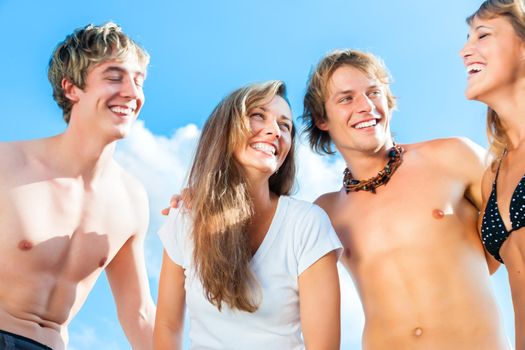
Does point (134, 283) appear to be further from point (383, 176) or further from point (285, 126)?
point (383, 176)

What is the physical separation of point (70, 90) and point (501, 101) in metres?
3.33

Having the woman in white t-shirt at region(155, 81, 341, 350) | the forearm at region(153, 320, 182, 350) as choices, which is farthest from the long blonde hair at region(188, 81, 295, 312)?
the forearm at region(153, 320, 182, 350)

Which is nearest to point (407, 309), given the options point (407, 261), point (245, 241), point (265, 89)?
point (407, 261)

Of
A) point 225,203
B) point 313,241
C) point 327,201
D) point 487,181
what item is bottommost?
point 313,241

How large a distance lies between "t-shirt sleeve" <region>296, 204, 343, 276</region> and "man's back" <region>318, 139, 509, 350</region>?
861 mm

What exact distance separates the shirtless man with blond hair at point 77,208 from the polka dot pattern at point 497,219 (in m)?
2.72

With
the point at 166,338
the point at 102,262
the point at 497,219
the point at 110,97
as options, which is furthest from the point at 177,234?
the point at 497,219

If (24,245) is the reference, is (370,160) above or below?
above

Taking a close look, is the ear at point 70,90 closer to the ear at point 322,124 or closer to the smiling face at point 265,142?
the smiling face at point 265,142

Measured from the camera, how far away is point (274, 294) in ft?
11.9

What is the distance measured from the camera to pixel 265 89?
406cm

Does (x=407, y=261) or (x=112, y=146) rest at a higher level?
(x=112, y=146)

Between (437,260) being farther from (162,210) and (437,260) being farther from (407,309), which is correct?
(162,210)

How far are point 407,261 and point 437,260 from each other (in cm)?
20
